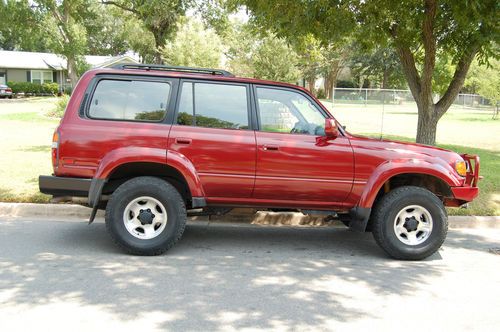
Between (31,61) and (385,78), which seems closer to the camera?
(31,61)

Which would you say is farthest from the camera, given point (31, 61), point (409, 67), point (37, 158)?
point (31, 61)

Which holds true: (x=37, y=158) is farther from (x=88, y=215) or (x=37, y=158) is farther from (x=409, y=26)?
(x=409, y=26)

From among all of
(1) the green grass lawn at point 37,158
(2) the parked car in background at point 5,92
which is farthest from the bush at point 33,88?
(1) the green grass lawn at point 37,158

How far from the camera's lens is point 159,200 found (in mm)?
5512

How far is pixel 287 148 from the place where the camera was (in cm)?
561

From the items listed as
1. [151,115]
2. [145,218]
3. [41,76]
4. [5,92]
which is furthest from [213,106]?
[41,76]

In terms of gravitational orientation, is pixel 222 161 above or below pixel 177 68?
below

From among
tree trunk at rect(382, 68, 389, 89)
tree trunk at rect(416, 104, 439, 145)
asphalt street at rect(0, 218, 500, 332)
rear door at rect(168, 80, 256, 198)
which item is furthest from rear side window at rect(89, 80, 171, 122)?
tree trunk at rect(382, 68, 389, 89)

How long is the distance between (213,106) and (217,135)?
1.25 ft

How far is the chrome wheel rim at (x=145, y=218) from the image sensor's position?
5.56 m

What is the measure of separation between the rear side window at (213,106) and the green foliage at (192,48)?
1899cm

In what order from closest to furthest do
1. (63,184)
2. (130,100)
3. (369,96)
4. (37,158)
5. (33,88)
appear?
(63,184), (130,100), (37,158), (369,96), (33,88)

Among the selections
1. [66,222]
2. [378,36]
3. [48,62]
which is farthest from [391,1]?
[48,62]

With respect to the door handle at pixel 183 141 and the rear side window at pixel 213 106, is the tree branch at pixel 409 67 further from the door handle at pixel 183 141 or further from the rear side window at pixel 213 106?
the door handle at pixel 183 141
